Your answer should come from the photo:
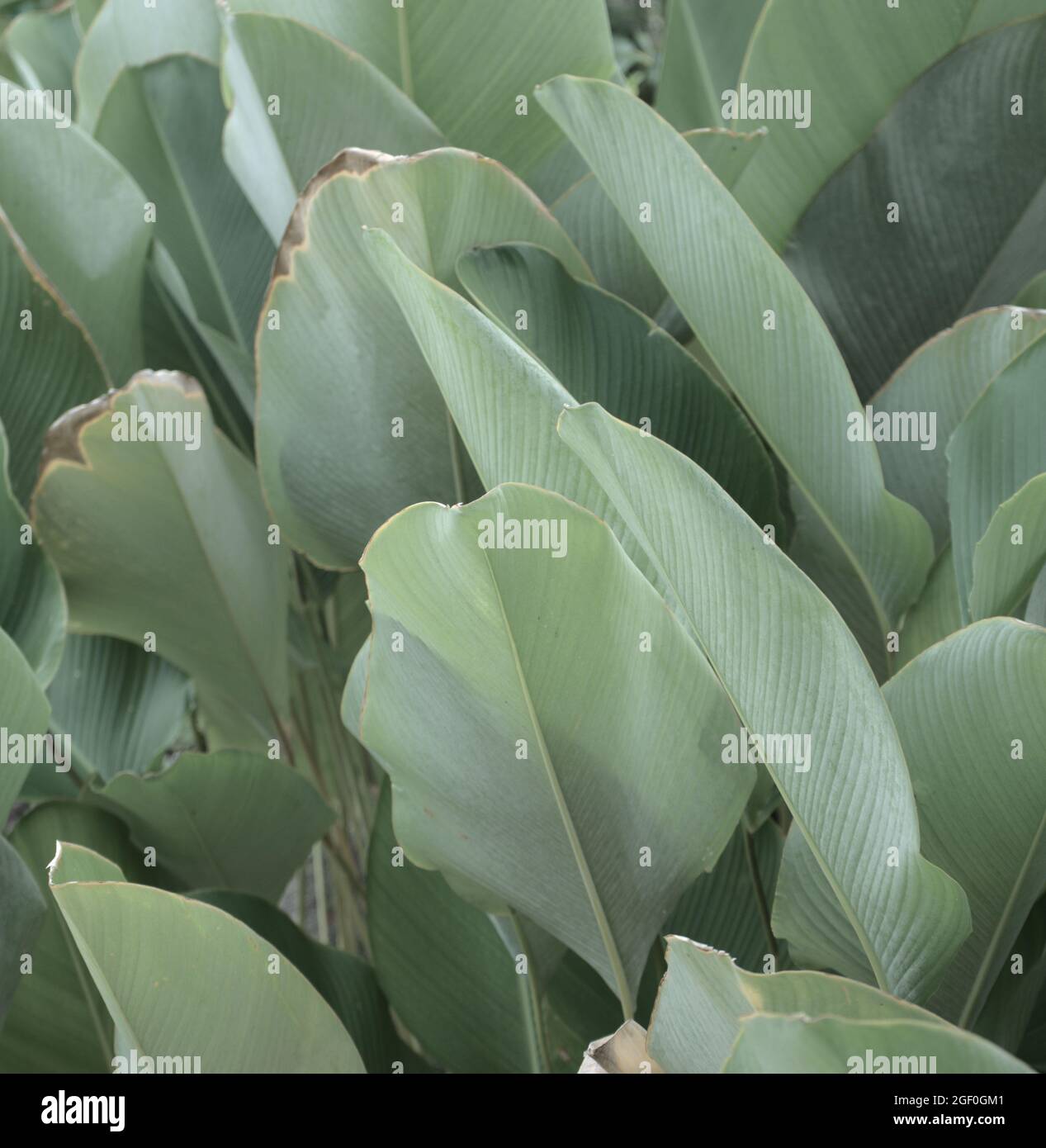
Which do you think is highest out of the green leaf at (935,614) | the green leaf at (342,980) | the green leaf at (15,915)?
the green leaf at (935,614)

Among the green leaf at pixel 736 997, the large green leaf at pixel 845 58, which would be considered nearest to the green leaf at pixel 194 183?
the large green leaf at pixel 845 58

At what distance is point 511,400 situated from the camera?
1.32 ft

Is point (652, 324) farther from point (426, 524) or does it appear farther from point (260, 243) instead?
point (260, 243)

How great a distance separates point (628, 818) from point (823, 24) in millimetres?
426

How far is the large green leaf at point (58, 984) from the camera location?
2.06ft

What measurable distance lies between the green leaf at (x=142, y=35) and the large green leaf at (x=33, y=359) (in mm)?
200

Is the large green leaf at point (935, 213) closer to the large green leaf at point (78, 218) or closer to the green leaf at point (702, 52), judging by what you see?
the green leaf at point (702, 52)

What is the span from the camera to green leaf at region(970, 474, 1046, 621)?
0.41 meters

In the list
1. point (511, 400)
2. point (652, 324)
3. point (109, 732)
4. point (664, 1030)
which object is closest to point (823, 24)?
point (652, 324)

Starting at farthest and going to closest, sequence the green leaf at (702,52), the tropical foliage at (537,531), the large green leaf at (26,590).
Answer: the green leaf at (702,52)
the large green leaf at (26,590)
the tropical foliage at (537,531)

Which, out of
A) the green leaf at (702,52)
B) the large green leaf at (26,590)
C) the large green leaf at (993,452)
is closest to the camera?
the large green leaf at (993,452)

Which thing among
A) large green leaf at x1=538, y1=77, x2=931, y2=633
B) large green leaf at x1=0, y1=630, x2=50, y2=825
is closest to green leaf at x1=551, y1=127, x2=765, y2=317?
large green leaf at x1=538, y1=77, x2=931, y2=633

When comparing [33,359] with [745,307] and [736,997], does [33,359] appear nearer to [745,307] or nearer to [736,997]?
[745,307]

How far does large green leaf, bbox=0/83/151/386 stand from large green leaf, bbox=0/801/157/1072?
0.30 metres
